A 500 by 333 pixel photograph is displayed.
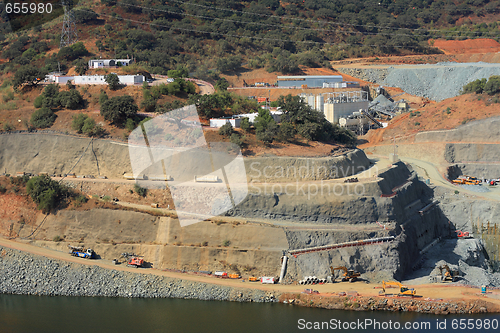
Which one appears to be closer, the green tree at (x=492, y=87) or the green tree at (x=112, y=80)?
the green tree at (x=112, y=80)

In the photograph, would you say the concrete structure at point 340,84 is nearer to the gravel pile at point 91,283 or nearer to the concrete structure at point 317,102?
the concrete structure at point 317,102

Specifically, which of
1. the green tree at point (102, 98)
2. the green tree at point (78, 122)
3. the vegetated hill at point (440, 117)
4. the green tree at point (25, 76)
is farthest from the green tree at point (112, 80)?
the vegetated hill at point (440, 117)

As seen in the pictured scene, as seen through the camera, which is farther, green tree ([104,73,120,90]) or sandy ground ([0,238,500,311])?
green tree ([104,73,120,90])

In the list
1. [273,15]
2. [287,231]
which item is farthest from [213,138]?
[273,15]

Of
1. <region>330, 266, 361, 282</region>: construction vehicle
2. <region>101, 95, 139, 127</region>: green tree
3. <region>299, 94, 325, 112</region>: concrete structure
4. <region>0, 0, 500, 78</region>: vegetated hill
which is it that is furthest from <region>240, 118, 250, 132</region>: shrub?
<region>0, 0, 500, 78</region>: vegetated hill

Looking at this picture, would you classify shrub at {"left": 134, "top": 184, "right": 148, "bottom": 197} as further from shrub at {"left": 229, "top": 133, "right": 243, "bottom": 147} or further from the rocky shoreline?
shrub at {"left": 229, "top": 133, "right": 243, "bottom": 147}
